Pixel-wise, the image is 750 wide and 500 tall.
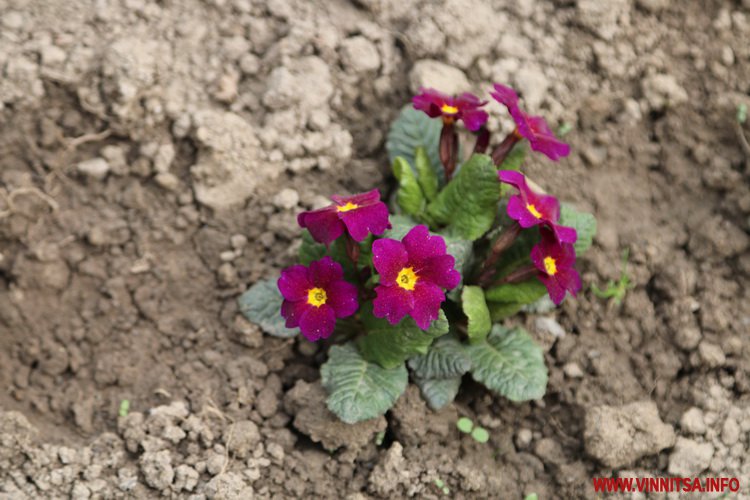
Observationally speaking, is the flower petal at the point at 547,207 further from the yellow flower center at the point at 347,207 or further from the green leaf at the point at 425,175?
the yellow flower center at the point at 347,207

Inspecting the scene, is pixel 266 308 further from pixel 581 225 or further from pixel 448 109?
pixel 581 225

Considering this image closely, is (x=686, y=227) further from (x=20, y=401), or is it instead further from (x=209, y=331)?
(x=20, y=401)

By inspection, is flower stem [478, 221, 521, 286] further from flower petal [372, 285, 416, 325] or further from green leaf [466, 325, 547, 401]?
flower petal [372, 285, 416, 325]

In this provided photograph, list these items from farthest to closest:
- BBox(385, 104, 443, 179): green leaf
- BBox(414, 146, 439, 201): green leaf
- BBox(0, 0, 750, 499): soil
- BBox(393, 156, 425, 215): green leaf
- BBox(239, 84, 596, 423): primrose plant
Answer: BBox(385, 104, 443, 179): green leaf
BBox(414, 146, 439, 201): green leaf
BBox(393, 156, 425, 215): green leaf
BBox(0, 0, 750, 499): soil
BBox(239, 84, 596, 423): primrose plant

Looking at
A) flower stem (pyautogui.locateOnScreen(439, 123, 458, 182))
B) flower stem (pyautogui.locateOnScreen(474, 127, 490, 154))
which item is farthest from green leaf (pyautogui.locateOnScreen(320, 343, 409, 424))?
flower stem (pyautogui.locateOnScreen(474, 127, 490, 154))

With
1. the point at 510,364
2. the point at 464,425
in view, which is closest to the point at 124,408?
the point at 464,425

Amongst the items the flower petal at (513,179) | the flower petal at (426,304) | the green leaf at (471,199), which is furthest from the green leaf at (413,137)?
the flower petal at (426,304)
